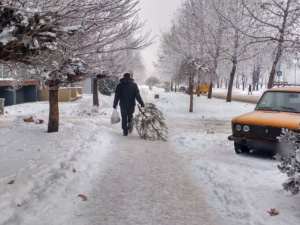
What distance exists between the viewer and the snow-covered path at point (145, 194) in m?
4.43

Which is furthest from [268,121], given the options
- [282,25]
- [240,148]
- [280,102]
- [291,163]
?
[282,25]

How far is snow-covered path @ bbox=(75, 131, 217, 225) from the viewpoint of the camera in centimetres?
443

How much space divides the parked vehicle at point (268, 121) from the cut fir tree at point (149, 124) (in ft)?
10.0

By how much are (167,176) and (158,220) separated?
2.04m

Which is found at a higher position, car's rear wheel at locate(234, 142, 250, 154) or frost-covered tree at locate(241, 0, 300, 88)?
frost-covered tree at locate(241, 0, 300, 88)

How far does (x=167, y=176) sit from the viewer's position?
6.37 meters

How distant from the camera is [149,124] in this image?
1052 centimetres

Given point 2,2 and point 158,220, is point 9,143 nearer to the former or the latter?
point 2,2

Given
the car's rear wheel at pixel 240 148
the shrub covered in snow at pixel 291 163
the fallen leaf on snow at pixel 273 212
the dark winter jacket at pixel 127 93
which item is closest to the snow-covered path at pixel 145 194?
the fallen leaf on snow at pixel 273 212

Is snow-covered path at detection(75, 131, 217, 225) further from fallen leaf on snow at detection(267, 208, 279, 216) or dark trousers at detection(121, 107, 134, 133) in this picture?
dark trousers at detection(121, 107, 134, 133)

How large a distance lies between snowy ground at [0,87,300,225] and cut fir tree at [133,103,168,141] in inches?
26.1

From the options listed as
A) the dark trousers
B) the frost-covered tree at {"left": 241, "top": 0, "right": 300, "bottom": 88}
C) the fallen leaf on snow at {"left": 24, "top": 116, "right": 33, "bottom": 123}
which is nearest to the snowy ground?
the dark trousers

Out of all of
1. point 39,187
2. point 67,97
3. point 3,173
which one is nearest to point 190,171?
point 39,187

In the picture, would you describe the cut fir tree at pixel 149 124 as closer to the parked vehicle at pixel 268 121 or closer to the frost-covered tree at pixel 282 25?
the parked vehicle at pixel 268 121
